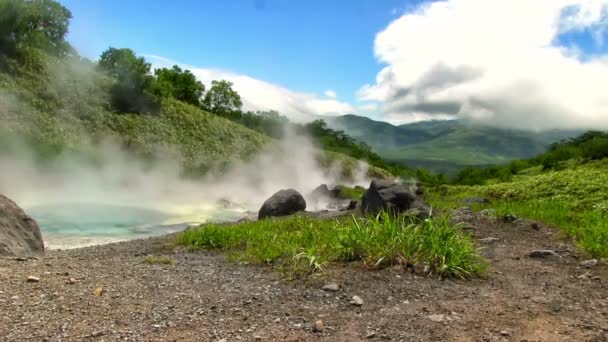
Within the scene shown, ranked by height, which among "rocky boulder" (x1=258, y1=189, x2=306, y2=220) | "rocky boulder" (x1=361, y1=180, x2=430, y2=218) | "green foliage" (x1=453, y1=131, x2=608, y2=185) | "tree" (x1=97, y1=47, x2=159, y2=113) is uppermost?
"tree" (x1=97, y1=47, x2=159, y2=113)

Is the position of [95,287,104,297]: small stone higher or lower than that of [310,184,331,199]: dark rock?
lower

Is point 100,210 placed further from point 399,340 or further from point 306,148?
point 306,148

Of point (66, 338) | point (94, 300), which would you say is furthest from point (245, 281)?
point (66, 338)

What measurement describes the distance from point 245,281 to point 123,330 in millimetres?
2569

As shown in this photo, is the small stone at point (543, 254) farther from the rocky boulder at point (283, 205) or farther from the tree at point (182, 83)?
the tree at point (182, 83)

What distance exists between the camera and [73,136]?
3994cm

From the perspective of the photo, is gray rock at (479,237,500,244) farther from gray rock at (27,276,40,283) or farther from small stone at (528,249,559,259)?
gray rock at (27,276,40,283)

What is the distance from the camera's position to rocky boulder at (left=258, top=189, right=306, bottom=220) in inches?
905

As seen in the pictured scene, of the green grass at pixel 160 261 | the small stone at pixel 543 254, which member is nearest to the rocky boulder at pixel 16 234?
the green grass at pixel 160 261

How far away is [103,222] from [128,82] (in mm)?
31715

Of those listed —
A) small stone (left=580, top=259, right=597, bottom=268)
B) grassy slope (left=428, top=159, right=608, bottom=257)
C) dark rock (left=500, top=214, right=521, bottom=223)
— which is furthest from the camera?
dark rock (left=500, top=214, right=521, bottom=223)

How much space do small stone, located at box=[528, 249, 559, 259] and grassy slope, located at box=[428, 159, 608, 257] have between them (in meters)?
0.88

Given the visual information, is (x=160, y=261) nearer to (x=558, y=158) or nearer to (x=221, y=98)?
(x=558, y=158)

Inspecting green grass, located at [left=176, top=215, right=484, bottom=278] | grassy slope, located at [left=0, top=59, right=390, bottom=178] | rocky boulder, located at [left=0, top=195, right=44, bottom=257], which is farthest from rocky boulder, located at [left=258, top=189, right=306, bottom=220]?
grassy slope, located at [left=0, top=59, right=390, bottom=178]
